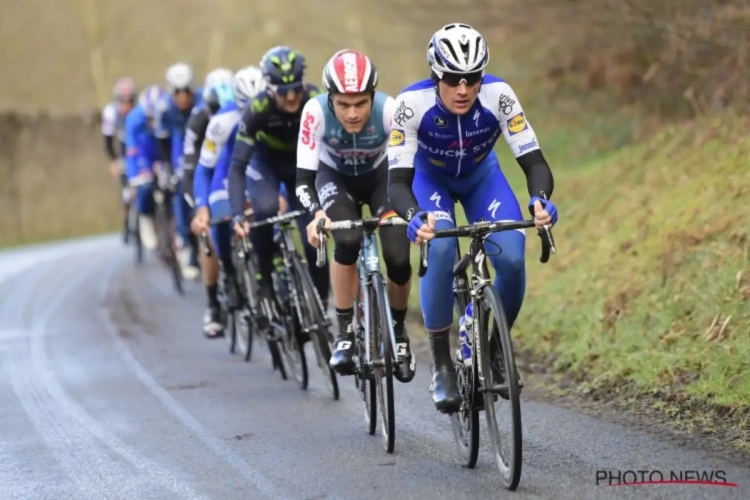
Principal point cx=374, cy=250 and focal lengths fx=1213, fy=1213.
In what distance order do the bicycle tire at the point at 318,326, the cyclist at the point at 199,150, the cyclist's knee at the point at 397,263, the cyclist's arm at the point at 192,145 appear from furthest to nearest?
the cyclist's arm at the point at 192,145 → the cyclist at the point at 199,150 → the bicycle tire at the point at 318,326 → the cyclist's knee at the point at 397,263

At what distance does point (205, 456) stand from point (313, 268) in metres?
2.53

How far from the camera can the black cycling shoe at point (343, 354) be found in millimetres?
7367

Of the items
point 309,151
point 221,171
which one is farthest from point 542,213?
point 221,171

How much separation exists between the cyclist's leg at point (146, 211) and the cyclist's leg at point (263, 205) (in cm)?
680

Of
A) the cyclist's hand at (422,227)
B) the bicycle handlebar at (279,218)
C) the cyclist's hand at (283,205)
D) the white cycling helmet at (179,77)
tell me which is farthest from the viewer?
the white cycling helmet at (179,77)

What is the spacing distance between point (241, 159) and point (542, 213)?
412 centimetres

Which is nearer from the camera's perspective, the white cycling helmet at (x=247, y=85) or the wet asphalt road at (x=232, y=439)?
the wet asphalt road at (x=232, y=439)

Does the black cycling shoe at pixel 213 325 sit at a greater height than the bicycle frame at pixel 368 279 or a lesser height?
lesser

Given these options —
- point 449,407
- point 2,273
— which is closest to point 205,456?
point 449,407

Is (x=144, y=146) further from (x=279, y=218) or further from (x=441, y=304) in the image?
(x=441, y=304)

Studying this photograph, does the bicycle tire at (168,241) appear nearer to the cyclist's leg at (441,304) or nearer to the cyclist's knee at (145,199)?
the cyclist's knee at (145,199)

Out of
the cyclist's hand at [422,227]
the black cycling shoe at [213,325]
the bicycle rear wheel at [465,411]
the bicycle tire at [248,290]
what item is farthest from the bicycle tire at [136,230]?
the cyclist's hand at [422,227]

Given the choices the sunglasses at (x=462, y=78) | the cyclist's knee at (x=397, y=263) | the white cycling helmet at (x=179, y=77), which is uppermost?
the white cycling helmet at (x=179, y=77)

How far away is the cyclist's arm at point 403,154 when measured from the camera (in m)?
6.39
